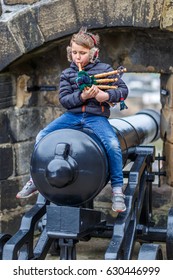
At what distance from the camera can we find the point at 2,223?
5.68 meters

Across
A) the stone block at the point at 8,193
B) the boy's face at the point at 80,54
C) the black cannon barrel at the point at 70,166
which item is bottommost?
the stone block at the point at 8,193

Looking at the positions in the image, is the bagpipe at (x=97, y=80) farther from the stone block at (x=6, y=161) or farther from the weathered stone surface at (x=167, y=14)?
the stone block at (x=6, y=161)

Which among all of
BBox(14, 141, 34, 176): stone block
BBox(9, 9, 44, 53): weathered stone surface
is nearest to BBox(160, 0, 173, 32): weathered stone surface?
BBox(9, 9, 44, 53): weathered stone surface

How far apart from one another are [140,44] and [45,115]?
0.99 m

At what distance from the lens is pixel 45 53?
5.75 meters

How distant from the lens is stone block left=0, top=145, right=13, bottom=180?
221 inches

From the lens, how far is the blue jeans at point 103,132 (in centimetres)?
407

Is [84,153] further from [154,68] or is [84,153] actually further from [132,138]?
[154,68]

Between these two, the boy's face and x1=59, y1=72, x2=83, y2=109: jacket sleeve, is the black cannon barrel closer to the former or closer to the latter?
x1=59, y1=72, x2=83, y2=109: jacket sleeve

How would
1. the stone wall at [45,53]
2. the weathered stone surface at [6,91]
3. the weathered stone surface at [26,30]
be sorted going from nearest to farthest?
the stone wall at [45,53] < the weathered stone surface at [26,30] < the weathered stone surface at [6,91]

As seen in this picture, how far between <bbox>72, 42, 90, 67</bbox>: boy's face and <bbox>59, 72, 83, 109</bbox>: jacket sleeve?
6.2 inches

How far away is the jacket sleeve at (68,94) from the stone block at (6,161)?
155 centimetres

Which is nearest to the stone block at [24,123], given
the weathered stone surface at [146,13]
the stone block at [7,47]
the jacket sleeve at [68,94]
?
the stone block at [7,47]
